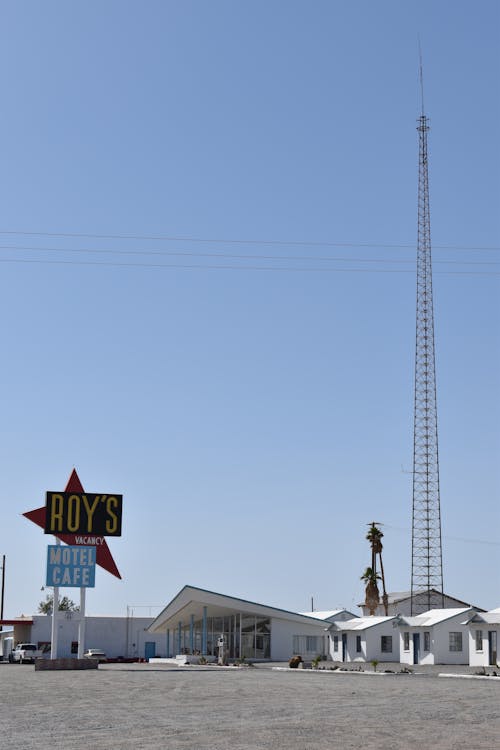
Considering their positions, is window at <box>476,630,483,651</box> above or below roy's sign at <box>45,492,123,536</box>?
below

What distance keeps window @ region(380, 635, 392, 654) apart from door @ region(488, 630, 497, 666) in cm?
1469

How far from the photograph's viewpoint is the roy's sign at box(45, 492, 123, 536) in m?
65.9

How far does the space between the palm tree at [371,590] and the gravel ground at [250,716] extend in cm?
5900

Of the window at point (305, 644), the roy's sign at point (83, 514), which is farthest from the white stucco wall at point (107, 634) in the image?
the roy's sign at point (83, 514)

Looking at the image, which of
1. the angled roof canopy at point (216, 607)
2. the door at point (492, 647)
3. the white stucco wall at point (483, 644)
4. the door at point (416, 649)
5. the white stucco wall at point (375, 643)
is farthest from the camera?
the angled roof canopy at point (216, 607)

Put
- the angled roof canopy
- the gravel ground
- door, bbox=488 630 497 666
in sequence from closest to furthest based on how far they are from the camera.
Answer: the gravel ground < door, bbox=488 630 497 666 < the angled roof canopy

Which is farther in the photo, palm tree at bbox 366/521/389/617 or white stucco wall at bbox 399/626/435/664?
palm tree at bbox 366/521/389/617

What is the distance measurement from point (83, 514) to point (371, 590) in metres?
43.2

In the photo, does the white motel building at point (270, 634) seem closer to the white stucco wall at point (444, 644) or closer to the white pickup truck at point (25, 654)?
the white stucco wall at point (444, 644)

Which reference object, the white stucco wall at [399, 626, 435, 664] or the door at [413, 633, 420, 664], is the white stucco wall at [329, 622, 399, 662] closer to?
the white stucco wall at [399, 626, 435, 664]

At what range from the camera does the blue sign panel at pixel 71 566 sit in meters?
65.3

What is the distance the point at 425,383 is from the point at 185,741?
53.9 m

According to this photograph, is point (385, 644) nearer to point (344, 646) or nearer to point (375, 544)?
point (344, 646)

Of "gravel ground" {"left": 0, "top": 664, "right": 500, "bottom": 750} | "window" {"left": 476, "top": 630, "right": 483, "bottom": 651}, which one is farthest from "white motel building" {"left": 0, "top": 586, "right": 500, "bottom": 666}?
"gravel ground" {"left": 0, "top": 664, "right": 500, "bottom": 750}
